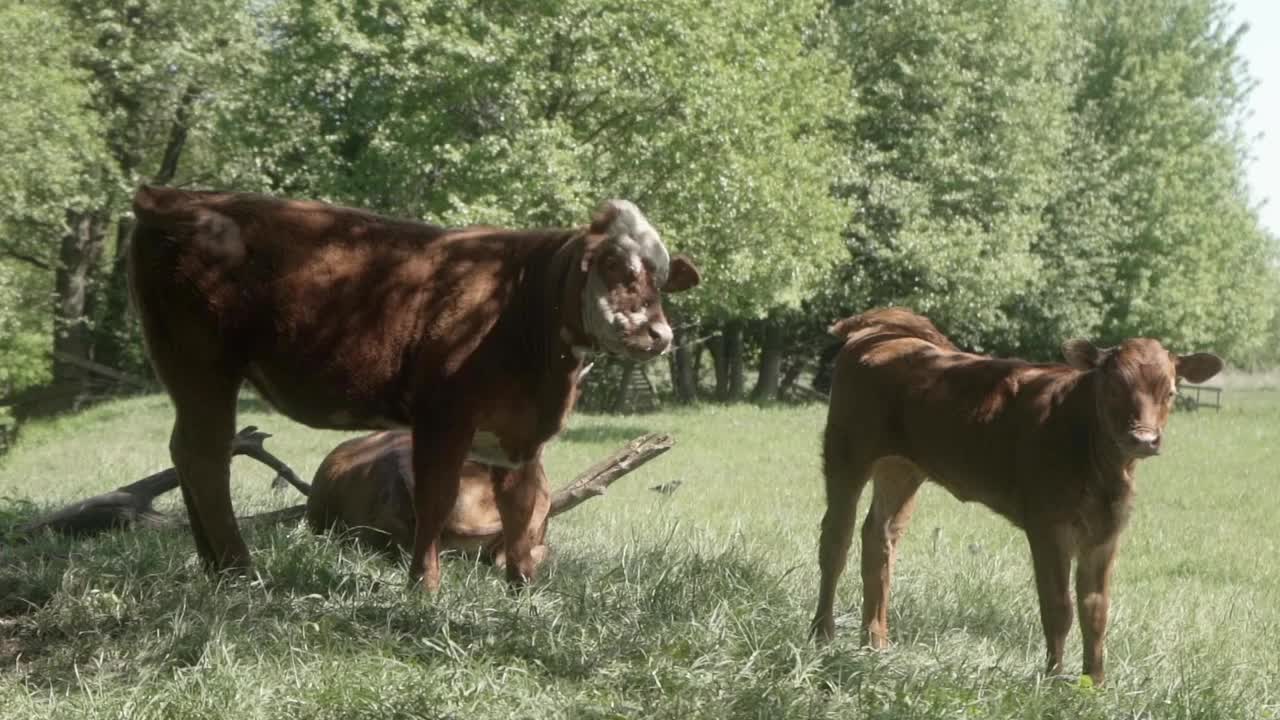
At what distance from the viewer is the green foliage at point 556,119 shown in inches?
943

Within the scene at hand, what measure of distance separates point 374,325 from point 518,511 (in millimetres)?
1152

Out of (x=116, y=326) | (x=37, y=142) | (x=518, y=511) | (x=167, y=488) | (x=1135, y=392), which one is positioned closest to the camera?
(x=1135, y=392)

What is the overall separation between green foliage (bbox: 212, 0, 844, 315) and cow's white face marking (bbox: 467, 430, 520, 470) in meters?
16.5

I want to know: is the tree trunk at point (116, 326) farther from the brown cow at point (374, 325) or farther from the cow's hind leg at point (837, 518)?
the cow's hind leg at point (837, 518)

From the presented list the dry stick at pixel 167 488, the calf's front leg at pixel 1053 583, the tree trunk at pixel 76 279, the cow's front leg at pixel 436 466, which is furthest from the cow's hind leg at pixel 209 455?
the tree trunk at pixel 76 279

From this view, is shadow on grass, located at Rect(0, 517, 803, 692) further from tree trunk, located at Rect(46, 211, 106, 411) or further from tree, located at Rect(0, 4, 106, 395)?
tree trunk, located at Rect(46, 211, 106, 411)

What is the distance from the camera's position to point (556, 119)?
80.6ft

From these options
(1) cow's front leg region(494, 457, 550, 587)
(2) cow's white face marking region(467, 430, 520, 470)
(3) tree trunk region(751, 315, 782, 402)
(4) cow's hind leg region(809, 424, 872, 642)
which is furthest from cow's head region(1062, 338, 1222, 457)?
(3) tree trunk region(751, 315, 782, 402)

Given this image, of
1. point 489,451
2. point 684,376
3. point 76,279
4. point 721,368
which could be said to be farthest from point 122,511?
point 721,368

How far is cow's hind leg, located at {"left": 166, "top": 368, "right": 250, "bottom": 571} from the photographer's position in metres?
6.63

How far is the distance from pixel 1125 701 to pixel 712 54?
21.7 metres

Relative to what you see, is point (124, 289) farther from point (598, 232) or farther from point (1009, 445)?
point (1009, 445)

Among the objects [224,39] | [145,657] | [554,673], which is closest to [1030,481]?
[554,673]

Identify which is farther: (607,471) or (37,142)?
(37,142)
